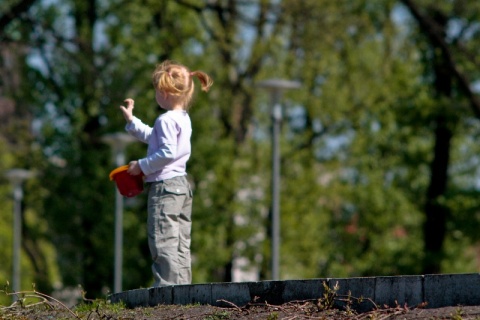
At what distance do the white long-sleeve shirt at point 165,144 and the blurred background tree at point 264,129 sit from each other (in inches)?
514

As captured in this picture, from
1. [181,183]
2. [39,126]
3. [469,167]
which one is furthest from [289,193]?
[181,183]

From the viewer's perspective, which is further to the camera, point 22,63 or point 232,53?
point 232,53

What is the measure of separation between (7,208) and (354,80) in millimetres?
13524

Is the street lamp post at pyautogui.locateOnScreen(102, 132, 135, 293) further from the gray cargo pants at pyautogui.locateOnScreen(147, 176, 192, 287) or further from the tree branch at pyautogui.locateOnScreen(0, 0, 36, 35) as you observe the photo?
the gray cargo pants at pyautogui.locateOnScreen(147, 176, 192, 287)

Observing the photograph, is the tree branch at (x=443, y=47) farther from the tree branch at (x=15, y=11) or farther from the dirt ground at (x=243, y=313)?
the dirt ground at (x=243, y=313)

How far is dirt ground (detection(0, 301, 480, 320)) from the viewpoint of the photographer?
5957mm

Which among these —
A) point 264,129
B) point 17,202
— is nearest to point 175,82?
point 17,202

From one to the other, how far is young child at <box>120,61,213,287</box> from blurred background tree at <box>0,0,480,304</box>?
1305 cm

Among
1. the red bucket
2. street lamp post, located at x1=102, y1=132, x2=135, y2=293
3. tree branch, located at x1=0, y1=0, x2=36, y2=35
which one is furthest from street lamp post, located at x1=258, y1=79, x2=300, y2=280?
the red bucket

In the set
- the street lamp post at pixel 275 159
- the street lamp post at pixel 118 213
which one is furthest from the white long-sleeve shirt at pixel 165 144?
the street lamp post at pixel 118 213

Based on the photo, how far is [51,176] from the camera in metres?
29.1

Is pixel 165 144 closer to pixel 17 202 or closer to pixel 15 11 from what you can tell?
pixel 15 11

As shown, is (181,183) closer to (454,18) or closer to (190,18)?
(454,18)

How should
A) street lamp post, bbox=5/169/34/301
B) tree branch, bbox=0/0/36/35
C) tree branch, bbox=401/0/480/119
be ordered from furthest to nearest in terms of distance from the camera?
street lamp post, bbox=5/169/34/301 < tree branch, bbox=401/0/480/119 < tree branch, bbox=0/0/36/35
